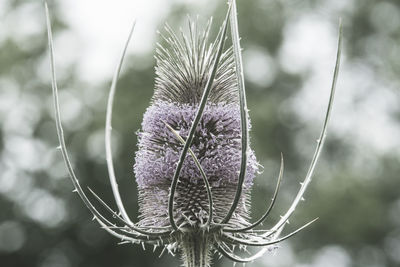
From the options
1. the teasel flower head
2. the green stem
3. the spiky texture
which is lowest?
the green stem

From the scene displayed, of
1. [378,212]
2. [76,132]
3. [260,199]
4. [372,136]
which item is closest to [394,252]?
[378,212]

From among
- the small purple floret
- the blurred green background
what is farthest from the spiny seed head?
the blurred green background

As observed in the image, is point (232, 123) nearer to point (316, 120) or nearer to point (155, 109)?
point (155, 109)

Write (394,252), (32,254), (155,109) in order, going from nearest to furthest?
(155,109)
(32,254)
(394,252)

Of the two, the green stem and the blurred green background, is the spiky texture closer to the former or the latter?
the green stem

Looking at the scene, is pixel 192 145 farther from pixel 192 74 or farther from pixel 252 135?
pixel 252 135

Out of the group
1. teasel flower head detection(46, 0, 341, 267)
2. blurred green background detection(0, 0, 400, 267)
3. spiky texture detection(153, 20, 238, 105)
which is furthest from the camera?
blurred green background detection(0, 0, 400, 267)
